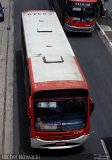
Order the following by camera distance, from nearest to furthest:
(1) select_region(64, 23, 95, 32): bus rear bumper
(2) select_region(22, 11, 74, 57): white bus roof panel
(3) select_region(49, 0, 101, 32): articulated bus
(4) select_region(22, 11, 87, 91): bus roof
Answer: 1. (4) select_region(22, 11, 87, 91): bus roof
2. (2) select_region(22, 11, 74, 57): white bus roof panel
3. (3) select_region(49, 0, 101, 32): articulated bus
4. (1) select_region(64, 23, 95, 32): bus rear bumper

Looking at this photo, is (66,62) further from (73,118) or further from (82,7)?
(82,7)

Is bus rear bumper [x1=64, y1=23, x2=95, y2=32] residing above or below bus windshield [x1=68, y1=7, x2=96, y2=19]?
below

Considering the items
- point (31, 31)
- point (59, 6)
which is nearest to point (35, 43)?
point (31, 31)

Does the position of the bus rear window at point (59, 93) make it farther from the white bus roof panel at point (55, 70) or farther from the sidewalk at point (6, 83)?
the sidewalk at point (6, 83)

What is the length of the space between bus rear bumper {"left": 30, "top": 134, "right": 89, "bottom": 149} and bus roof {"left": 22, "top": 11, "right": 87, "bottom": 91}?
2.12 metres

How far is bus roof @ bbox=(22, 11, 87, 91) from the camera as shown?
16703 mm

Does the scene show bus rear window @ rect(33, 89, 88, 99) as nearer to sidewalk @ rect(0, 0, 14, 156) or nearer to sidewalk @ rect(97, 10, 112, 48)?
sidewalk @ rect(0, 0, 14, 156)

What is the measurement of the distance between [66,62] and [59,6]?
1605cm

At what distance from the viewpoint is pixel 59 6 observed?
3316 centimetres

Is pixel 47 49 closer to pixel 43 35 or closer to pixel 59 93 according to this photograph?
pixel 43 35

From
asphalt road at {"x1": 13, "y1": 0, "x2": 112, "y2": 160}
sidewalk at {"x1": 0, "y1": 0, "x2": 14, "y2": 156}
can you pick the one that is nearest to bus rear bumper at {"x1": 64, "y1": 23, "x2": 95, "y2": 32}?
asphalt road at {"x1": 13, "y1": 0, "x2": 112, "y2": 160}

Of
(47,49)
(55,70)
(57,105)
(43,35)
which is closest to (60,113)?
(57,105)

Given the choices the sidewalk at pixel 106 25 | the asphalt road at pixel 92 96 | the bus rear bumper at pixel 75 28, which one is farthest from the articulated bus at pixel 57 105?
the bus rear bumper at pixel 75 28

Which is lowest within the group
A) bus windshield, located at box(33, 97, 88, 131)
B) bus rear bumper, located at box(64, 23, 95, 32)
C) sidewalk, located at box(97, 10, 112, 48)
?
sidewalk, located at box(97, 10, 112, 48)
